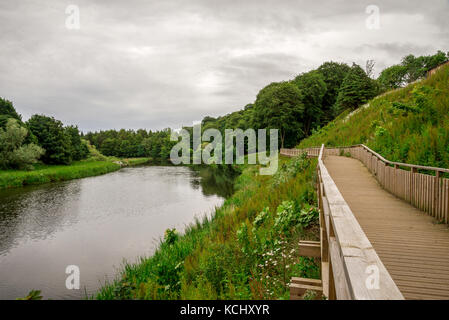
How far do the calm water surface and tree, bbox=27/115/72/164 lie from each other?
21.5 m

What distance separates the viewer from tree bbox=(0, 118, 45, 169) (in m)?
32.4

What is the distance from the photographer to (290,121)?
47.4 metres

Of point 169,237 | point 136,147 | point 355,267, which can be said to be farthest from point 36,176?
point 136,147

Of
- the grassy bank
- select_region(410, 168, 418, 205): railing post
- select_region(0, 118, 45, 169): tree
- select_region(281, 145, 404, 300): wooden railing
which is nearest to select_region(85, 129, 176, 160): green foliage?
select_region(0, 118, 45, 169): tree

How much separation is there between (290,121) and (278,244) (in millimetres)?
43227

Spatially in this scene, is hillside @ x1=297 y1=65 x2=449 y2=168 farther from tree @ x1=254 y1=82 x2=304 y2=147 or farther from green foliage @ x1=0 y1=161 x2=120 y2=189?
green foliage @ x1=0 y1=161 x2=120 y2=189

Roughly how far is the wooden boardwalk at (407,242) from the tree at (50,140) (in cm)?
4894

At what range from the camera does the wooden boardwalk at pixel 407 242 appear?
10.2ft

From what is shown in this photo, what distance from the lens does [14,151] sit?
108 ft

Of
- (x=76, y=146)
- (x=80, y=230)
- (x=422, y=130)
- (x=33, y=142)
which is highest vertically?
(x=33, y=142)

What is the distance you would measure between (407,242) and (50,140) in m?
52.3

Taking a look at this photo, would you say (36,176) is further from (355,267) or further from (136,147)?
(136,147)
